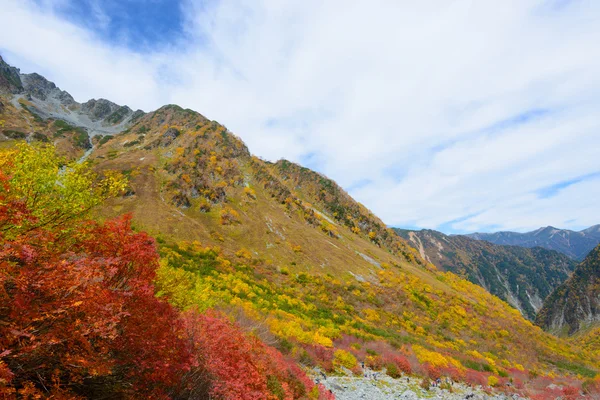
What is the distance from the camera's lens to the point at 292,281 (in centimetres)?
3741

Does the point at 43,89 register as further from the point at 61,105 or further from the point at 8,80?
the point at 8,80

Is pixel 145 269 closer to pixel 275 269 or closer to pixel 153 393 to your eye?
pixel 153 393

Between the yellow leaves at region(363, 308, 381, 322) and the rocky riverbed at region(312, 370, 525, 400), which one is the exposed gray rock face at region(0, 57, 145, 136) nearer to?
the yellow leaves at region(363, 308, 381, 322)

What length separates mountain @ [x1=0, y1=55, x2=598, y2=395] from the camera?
59.6ft

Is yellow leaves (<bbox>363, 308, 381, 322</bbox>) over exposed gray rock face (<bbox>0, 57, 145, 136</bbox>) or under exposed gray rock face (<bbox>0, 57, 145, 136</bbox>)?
under

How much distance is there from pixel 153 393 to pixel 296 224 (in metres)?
51.7

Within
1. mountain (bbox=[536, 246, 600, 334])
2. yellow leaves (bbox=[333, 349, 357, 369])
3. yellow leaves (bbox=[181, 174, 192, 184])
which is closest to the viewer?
yellow leaves (bbox=[333, 349, 357, 369])

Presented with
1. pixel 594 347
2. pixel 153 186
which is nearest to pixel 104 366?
pixel 153 186

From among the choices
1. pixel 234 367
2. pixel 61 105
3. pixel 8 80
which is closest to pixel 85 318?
pixel 234 367

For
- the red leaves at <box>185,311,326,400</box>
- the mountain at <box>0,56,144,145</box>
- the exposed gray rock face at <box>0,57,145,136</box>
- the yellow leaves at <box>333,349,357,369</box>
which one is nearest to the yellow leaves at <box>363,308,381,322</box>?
the yellow leaves at <box>333,349,357,369</box>

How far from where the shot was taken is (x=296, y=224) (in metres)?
57.1

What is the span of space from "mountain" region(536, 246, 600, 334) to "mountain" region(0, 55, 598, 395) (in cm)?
9829

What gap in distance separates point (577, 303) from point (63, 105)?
294 meters

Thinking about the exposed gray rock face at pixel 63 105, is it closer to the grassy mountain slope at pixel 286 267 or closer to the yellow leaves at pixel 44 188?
the grassy mountain slope at pixel 286 267
